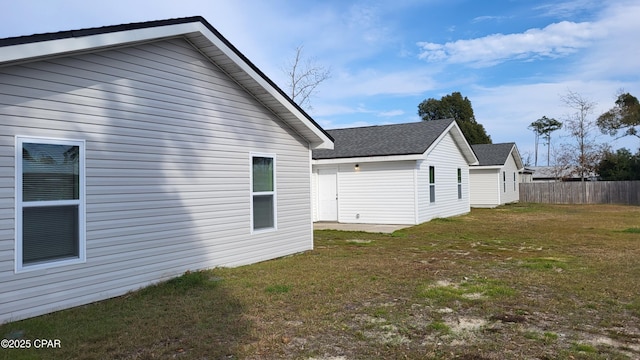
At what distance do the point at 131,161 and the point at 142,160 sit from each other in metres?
0.19

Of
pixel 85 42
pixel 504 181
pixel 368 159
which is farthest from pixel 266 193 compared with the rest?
pixel 504 181

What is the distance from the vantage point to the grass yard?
161 inches

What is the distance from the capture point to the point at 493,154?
28531 millimetres

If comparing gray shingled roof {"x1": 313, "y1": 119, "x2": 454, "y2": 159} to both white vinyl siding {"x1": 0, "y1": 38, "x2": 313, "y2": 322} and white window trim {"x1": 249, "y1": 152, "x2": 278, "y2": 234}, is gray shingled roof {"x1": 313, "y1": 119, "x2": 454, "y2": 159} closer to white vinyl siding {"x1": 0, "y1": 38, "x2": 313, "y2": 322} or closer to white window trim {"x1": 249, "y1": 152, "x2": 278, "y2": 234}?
white window trim {"x1": 249, "y1": 152, "x2": 278, "y2": 234}

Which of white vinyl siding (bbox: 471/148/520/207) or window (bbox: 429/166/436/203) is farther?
white vinyl siding (bbox: 471/148/520/207)

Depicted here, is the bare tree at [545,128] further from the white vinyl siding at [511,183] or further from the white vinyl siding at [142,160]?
the white vinyl siding at [142,160]

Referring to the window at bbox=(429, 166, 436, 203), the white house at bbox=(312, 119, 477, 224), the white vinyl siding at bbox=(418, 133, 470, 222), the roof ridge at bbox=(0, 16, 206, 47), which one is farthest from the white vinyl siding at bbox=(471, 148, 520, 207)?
the roof ridge at bbox=(0, 16, 206, 47)

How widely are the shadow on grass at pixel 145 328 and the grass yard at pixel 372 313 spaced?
0.04ft

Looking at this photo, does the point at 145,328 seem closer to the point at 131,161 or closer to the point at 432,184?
the point at 131,161

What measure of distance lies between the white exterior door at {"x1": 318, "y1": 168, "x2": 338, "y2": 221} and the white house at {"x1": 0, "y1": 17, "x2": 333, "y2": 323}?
832 cm

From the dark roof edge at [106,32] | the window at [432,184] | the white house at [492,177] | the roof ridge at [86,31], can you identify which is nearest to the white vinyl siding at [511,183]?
the white house at [492,177]

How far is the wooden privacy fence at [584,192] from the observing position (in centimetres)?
2902

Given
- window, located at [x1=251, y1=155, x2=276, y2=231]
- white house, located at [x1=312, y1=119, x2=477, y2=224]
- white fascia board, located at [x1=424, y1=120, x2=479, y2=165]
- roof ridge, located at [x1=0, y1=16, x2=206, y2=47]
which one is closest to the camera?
roof ridge, located at [x1=0, y1=16, x2=206, y2=47]

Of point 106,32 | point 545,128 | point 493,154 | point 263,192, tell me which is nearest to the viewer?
point 106,32
